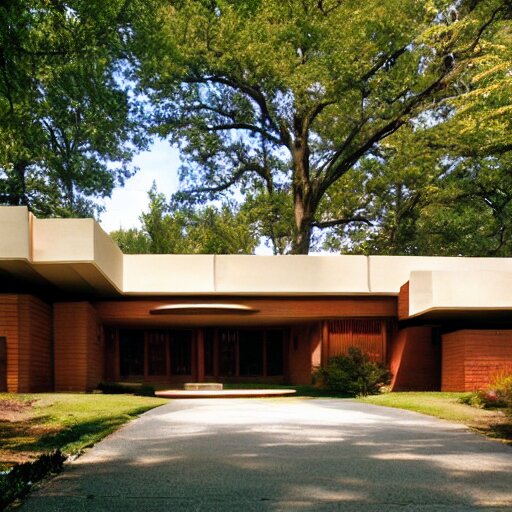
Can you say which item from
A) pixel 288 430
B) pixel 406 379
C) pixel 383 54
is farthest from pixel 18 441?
pixel 383 54

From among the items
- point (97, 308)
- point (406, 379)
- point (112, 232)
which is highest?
point (112, 232)

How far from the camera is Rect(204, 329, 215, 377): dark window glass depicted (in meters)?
28.2

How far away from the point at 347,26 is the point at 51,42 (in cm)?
1200

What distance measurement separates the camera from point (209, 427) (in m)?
10.7

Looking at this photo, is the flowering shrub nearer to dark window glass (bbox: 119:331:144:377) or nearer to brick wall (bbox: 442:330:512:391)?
brick wall (bbox: 442:330:512:391)

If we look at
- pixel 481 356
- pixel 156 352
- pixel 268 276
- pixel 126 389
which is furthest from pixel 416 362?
pixel 156 352

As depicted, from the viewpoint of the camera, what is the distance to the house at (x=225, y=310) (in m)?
18.7

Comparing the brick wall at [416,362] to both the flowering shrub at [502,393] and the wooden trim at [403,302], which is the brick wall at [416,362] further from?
the flowering shrub at [502,393]

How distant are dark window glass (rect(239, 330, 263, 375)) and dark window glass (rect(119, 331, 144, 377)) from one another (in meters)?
3.93

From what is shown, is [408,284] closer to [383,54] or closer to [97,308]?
[97,308]

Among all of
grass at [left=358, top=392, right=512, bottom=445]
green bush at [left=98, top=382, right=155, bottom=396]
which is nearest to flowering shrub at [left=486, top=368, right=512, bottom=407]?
grass at [left=358, top=392, right=512, bottom=445]

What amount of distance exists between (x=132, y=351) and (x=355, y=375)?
1027cm

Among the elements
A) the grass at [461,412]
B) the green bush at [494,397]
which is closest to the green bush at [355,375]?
the grass at [461,412]

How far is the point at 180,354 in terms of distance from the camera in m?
28.0
